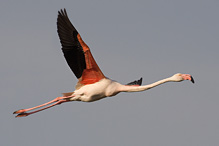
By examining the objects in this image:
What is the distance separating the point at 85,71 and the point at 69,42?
126cm

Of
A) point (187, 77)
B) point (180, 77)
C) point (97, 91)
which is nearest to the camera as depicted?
point (187, 77)

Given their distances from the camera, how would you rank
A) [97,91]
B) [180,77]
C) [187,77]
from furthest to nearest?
[97,91], [180,77], [187,77]

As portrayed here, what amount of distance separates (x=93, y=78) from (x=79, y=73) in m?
0.58

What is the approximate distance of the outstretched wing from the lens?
23.5m

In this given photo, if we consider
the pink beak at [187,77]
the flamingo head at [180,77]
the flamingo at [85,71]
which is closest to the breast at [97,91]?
the flamingo at [85,71]

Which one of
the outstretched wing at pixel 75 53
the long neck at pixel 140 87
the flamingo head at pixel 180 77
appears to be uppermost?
the outstretched wing at pixel 75 53

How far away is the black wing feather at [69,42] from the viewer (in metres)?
23.5

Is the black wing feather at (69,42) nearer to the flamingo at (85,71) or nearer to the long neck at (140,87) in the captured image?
the flamingo at (85,71)

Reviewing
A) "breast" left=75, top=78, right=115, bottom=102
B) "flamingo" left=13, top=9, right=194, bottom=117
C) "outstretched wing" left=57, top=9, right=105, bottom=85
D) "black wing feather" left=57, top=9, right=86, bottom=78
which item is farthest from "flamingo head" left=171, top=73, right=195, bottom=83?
"black wing feather" left=57, top=9, right=86, bottom=78

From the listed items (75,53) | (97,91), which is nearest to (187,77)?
(97,91)

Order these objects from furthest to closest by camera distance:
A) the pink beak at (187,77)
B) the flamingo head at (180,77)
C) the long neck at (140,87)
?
the long neck at (140,87) → the flamingo head at (180,77) → the pink beak at (187,77)

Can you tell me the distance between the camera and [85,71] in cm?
2391

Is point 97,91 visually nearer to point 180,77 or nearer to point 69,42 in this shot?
point 69,42

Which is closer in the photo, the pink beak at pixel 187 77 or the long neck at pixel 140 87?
the pink beak at pixel 187 77
